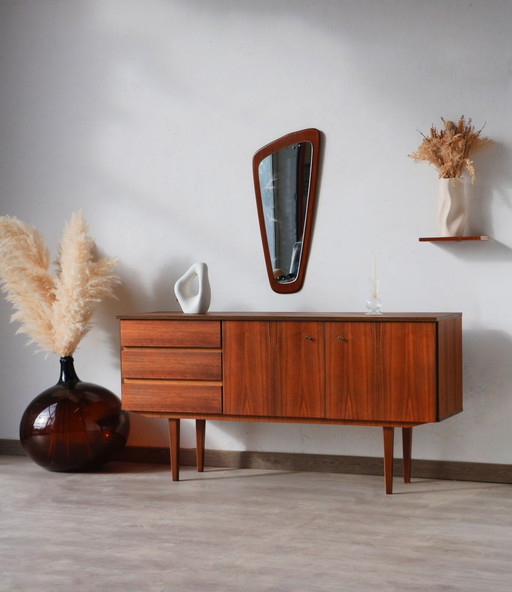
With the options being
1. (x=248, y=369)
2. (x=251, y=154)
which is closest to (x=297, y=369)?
(x=248, y=369)

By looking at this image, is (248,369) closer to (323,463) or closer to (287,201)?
(323,463)

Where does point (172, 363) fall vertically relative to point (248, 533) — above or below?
above

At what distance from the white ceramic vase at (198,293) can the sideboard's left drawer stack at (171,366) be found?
0.14m

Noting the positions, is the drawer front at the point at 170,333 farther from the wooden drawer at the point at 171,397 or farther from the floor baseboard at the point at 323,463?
the floor baseboard at the point at 323,463

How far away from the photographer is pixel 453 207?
4.00 meters

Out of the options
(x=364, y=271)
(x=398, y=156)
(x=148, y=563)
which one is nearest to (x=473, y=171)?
(x=398, y=156)

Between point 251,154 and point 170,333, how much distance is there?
1.00 metres

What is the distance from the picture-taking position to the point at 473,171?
4.00 m

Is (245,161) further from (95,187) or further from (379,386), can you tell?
(379,386)

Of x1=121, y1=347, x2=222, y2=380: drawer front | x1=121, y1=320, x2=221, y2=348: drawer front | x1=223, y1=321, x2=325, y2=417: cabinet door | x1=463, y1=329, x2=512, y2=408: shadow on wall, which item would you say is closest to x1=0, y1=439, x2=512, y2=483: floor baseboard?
x1=463, y1=329, x2=512, y2=408: shadow on wall

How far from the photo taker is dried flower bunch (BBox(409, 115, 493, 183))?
3996 millimetres

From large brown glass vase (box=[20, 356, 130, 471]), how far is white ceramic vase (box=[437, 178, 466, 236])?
1840 millimetres

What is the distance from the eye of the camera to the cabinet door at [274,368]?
3893 millimetres

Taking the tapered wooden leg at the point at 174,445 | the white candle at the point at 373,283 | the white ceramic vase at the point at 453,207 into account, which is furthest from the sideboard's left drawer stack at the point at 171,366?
the white ceramic vase at the point at 453,207
